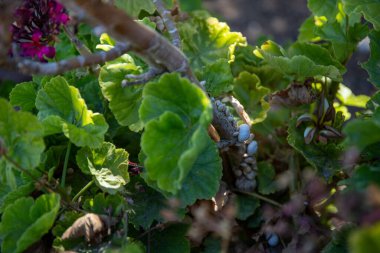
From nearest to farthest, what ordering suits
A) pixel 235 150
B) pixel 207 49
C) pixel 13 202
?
pixel 13 202
pixel 235 150
pixel 207 49

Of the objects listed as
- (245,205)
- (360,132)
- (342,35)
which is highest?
(360,132)

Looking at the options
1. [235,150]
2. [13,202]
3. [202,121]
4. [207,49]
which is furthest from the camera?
[207,49]

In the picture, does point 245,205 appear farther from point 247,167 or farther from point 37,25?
point 37,25

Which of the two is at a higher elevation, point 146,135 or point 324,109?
point 146,135

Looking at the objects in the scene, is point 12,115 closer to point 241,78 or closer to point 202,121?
point 202,121

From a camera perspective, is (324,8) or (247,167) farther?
(324,8)

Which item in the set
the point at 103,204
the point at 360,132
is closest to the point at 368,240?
the point at 360,132

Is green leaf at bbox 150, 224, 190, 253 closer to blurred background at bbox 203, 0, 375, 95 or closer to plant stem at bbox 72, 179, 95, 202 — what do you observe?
plant stem at bbox 72, 179, 95, 202

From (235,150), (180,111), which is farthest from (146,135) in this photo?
(235,150)
